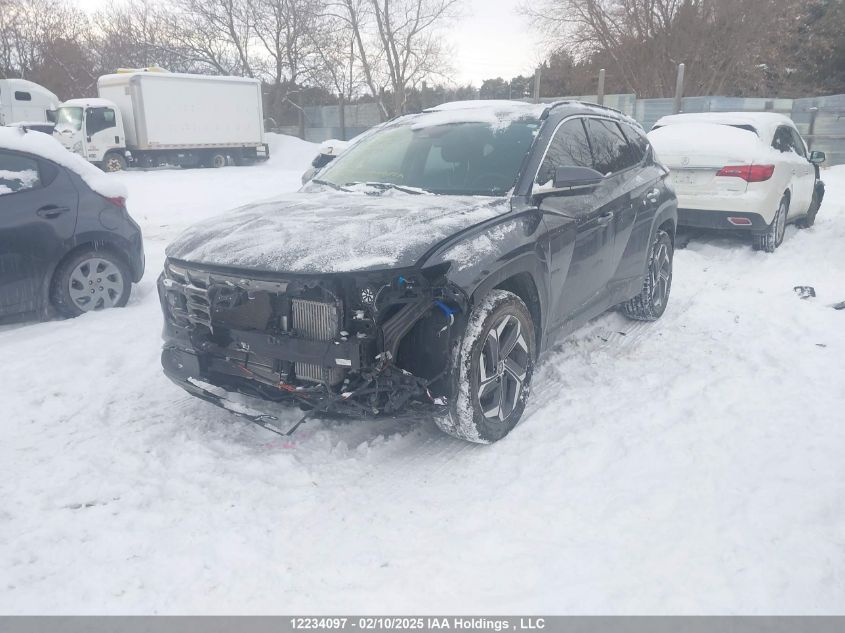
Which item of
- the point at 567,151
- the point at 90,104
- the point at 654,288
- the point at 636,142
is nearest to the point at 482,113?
the point at 567,151

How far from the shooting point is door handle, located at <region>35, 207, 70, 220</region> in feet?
17.5

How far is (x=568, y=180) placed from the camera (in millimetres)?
3902

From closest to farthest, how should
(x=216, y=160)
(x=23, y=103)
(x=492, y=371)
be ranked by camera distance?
(x=492, y=371) < (x=23, y=103) < (x=216, y=160)

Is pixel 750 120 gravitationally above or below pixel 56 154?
above

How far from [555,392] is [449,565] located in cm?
187

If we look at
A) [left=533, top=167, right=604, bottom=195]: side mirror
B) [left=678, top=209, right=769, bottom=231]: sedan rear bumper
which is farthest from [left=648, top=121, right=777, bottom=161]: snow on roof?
[left=533, top=167, right=604, bottom=195]: side mirror

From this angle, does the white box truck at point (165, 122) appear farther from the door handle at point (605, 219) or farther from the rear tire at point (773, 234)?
the door handle at point (605, 219)

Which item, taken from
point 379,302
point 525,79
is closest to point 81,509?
point 379,302

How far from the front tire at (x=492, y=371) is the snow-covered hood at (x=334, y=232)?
49 cm

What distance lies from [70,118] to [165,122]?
3017 millimetres

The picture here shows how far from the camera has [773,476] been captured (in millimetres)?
3238

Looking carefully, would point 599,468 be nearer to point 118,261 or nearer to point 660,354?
point 660,354

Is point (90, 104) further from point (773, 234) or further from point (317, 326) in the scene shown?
point (317, 326)

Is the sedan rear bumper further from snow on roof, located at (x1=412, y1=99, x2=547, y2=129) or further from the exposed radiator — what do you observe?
the exposed radiator
